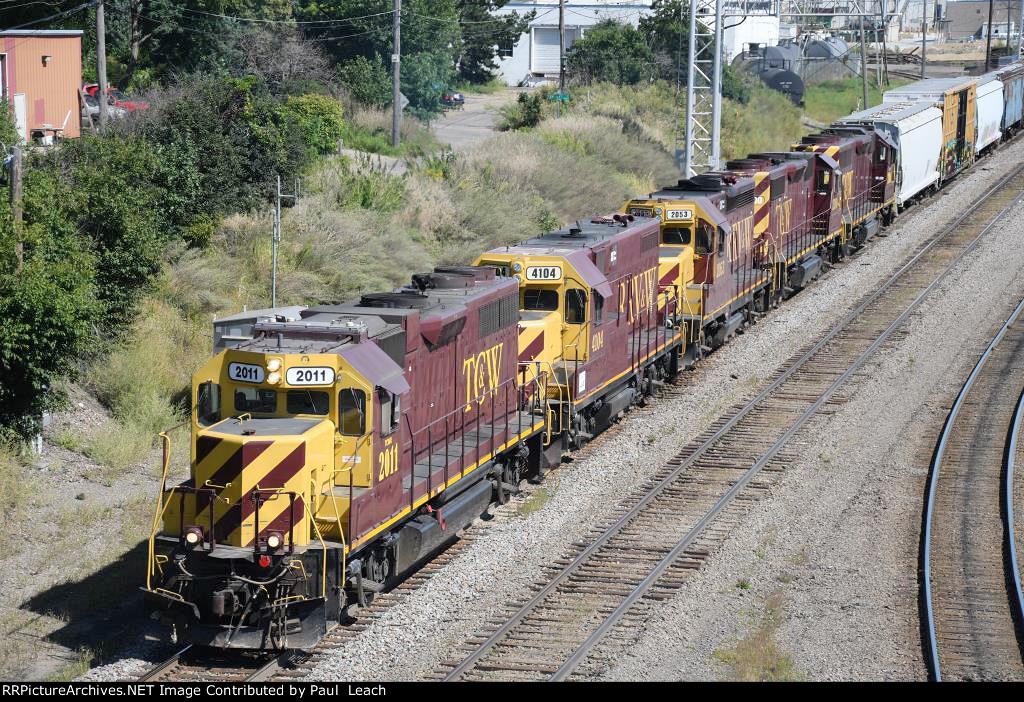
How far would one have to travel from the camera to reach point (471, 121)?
59375mm

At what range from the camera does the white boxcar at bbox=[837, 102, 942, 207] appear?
41031 mm

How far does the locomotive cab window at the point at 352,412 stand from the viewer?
13531 mm

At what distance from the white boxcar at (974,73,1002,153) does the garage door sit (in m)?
30.1

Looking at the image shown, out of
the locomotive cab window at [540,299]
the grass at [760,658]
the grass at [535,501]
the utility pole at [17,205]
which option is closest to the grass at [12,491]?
the utility pole at [17,205]

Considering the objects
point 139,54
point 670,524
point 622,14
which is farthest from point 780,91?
point 670,524

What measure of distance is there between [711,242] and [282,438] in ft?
48.4

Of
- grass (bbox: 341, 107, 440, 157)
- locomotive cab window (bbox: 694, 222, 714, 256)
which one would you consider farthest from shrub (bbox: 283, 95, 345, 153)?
locomotive cab window (bbox: 694, 222, 714, 256)

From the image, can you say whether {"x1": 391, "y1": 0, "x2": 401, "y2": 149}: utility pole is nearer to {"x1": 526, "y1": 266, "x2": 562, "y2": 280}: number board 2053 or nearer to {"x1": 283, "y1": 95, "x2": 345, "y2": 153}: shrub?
{"x1": 283, "y1": 95, "x2": 345, "y2": 153}: shrub

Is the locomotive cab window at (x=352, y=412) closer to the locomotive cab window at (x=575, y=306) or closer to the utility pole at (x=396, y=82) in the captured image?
the locomotive cab window at (x=575, y=306)

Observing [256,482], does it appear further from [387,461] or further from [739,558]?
[739,558]

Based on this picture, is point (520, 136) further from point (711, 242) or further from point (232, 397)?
point (232, 397)

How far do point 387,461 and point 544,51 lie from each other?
71.6 meters

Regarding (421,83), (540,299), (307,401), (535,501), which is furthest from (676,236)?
(421,83)

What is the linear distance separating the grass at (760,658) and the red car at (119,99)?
25059mm
